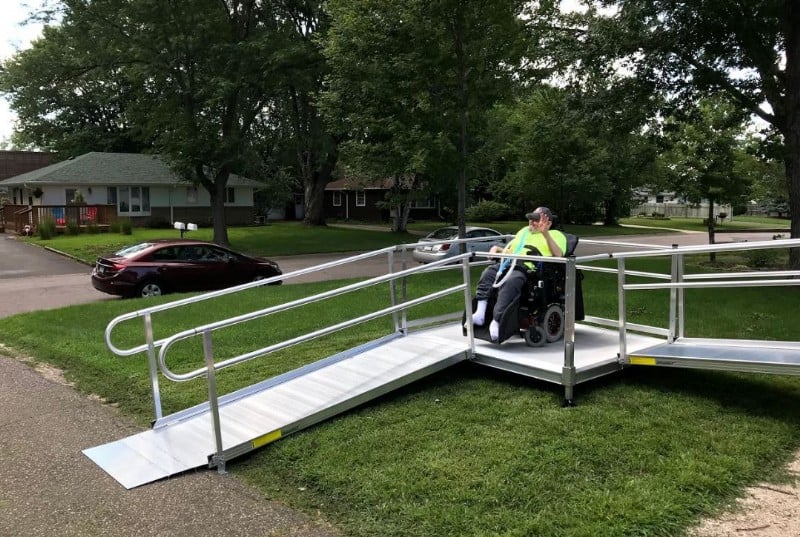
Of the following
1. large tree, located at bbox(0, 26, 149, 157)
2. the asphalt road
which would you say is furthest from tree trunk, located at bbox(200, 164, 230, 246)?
large tree, located at bbox(0, 26, 149, 157)

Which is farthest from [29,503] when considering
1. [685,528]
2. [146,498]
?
[685,528]

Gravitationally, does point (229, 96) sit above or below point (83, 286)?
above

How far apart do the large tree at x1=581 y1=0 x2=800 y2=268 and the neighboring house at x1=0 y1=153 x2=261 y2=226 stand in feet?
89.0

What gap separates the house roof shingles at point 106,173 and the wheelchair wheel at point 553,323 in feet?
108

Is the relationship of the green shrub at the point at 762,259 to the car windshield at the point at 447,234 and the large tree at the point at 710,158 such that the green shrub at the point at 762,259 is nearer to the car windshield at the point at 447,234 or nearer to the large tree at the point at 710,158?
the large tree at the point at 710,158

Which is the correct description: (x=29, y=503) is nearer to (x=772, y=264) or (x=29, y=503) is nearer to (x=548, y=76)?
(x=548, y=76)

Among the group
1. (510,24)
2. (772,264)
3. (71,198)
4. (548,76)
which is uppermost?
(510,24)

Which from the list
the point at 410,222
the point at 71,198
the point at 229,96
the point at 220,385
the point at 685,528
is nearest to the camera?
the point at 685,528

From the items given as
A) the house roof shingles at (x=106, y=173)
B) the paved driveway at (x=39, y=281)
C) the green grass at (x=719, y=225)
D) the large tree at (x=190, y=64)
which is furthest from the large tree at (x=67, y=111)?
the green grass at (x=719, y=225)

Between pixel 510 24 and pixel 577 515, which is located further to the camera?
pixel 510 24

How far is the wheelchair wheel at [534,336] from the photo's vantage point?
6129 mm

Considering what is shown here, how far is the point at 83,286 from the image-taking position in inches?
677

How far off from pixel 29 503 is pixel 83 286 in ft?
47.5

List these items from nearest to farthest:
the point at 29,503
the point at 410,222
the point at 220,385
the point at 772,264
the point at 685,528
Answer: the point at 685,528 < the point at 29,503 < the point at 220,385 < the point at 772,264 < the point at 410,222
